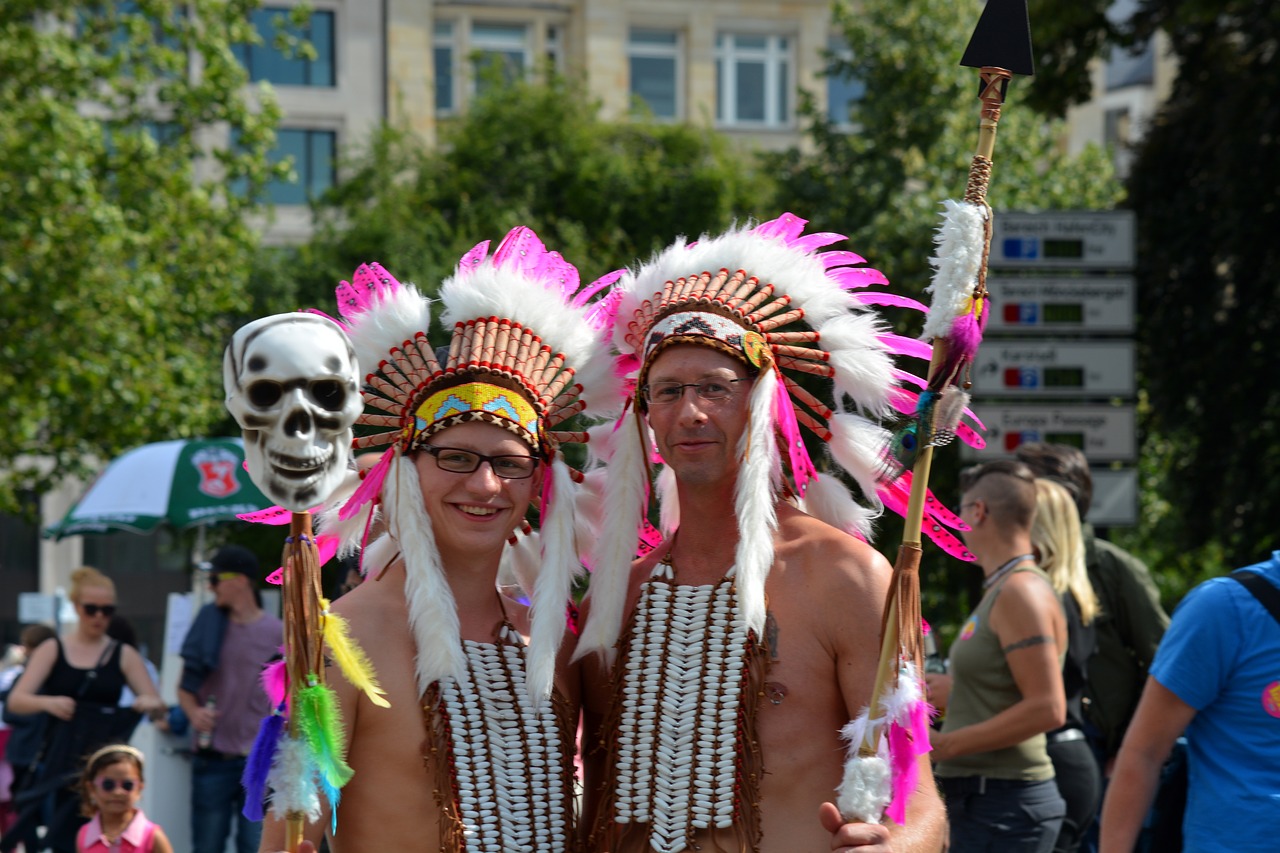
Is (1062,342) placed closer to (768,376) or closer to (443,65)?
(768,376)

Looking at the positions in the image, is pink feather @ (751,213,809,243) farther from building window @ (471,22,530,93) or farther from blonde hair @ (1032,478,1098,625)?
building window @ (471,22,530,93)

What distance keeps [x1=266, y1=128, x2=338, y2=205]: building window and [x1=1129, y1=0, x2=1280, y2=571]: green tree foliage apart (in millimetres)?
19321

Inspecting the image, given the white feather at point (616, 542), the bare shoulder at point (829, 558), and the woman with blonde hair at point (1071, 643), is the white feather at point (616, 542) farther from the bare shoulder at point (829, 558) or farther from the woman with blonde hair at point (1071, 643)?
the woman with blonde hair at point (1071, 643)

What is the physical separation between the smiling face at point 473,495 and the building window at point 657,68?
26656 mm

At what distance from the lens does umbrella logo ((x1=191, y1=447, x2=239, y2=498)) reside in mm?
9336

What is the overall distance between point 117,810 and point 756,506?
4.23m

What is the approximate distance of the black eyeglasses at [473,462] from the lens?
3.21m

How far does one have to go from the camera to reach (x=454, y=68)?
28.6 meters

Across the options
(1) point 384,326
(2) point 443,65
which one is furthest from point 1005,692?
(2) point 443,65

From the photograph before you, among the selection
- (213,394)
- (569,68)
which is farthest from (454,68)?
(213,394)

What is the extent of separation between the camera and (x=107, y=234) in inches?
599

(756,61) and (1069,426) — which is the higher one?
(756,61)

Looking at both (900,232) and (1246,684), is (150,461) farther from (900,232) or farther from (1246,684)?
(900,232)

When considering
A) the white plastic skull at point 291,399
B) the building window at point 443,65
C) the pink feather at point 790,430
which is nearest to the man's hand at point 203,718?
the pink feather at point 790,430
